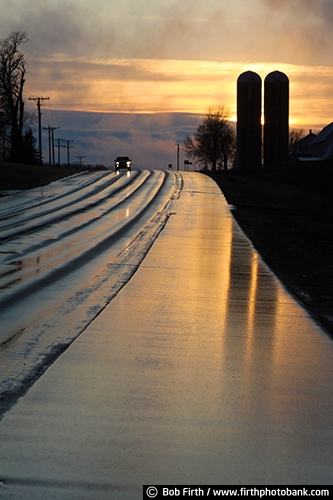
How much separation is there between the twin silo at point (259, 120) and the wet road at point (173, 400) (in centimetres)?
7962

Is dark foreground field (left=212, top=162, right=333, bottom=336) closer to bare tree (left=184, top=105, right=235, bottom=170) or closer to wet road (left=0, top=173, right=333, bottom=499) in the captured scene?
wet road (left=0, top=173, right=333, bottom=499)

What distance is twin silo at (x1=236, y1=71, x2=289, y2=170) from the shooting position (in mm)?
90375

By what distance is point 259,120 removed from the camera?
301 feet

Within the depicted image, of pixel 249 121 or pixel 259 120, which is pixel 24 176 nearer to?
pixel 249 121

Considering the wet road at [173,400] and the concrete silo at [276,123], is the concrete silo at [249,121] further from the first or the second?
the wet road at [173,400]

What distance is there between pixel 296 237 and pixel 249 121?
6946 cm

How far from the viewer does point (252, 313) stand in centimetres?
1112

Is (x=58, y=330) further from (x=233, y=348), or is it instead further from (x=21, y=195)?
(x=21, y=195)

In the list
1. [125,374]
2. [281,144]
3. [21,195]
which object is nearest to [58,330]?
[125,374]

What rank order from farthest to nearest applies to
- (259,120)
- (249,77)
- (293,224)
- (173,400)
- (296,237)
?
(249,77) → (259,120) → (293,224) → (296,237) → (173,400)

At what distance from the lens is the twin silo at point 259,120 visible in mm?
90375

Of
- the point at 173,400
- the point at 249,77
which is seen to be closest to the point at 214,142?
the point at 249,77

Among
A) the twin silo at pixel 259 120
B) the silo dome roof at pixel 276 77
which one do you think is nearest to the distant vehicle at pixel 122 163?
the twin silo at pixel 259 120

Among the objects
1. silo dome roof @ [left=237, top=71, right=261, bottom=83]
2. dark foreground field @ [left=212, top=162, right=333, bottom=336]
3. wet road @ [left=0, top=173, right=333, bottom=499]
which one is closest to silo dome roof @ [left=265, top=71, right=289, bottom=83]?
silo dome roof @ [left=237, top=71, right=261, bottom=83]
